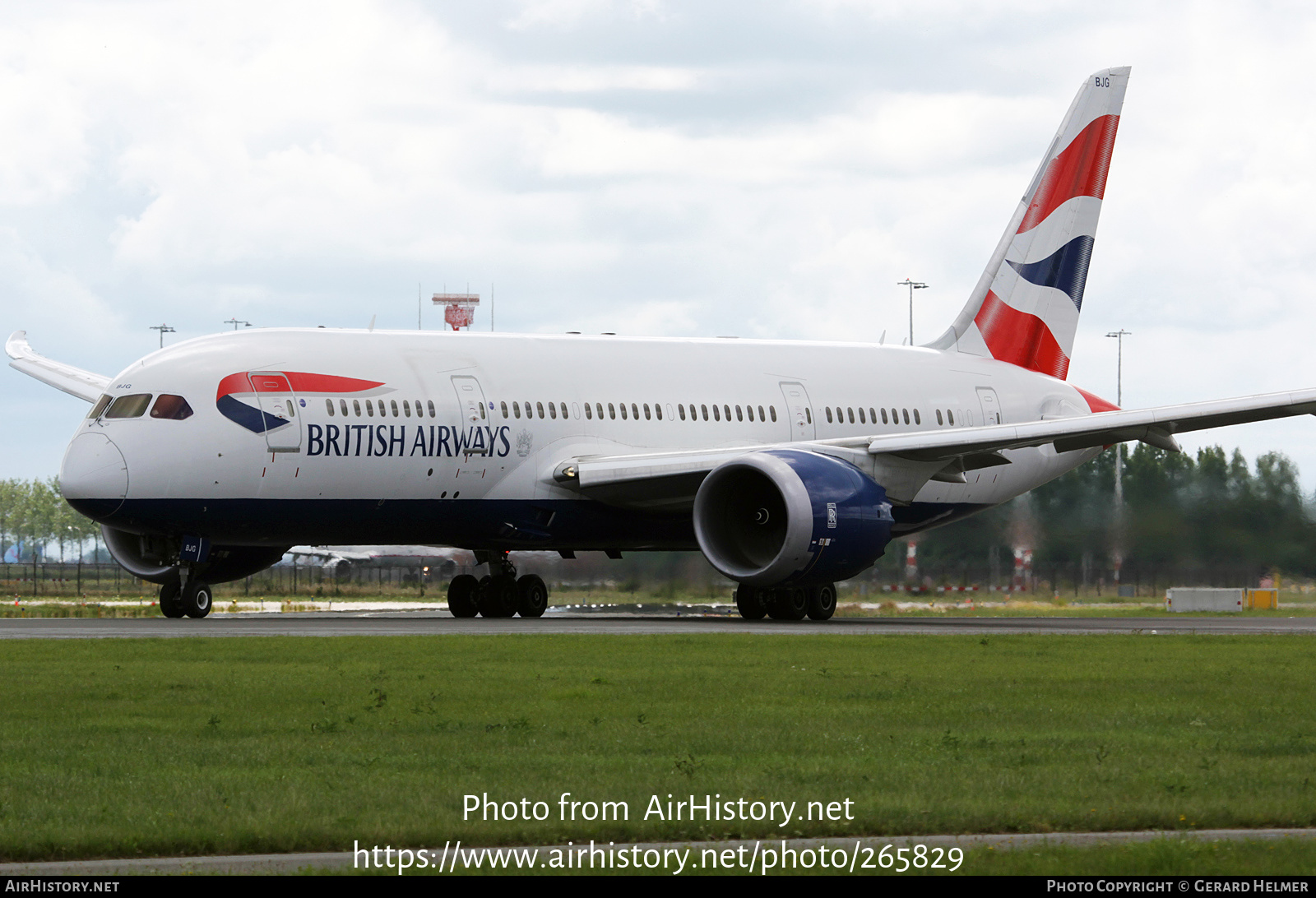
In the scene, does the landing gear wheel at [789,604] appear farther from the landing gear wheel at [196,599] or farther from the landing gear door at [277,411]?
the landing gear wheel at [196,599]

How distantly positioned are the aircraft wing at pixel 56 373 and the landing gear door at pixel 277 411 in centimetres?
724

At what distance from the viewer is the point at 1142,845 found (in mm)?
8133

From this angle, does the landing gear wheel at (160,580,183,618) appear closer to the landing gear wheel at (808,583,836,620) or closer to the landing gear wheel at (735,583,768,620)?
the landing gear wheel at (735,583,768,620)

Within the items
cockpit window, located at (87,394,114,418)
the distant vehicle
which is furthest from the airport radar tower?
cockpit window, located at (87,394,114,418)

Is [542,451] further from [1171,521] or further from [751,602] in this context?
[1171,521]

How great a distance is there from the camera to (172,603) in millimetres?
27203

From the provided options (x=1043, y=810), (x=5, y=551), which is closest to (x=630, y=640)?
(x=1043, y=810)

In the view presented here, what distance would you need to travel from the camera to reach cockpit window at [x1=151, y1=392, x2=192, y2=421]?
83.2 feet

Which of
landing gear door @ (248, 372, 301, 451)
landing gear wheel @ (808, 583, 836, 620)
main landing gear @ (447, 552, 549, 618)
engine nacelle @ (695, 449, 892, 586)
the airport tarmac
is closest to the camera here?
the airport tarmac

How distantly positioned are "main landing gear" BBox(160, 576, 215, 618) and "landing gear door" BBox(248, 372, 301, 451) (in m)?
2.68

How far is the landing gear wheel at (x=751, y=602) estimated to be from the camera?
28906mm

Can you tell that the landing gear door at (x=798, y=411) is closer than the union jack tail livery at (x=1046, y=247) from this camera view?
Yes

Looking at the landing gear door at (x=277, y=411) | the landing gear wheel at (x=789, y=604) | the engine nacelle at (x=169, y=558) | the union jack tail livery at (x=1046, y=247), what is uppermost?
the union jack tail livery at (x=1046, y=247)

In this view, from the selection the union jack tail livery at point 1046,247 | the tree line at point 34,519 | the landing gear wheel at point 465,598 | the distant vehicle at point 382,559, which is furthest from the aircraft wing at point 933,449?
the tree line at point 34,519
